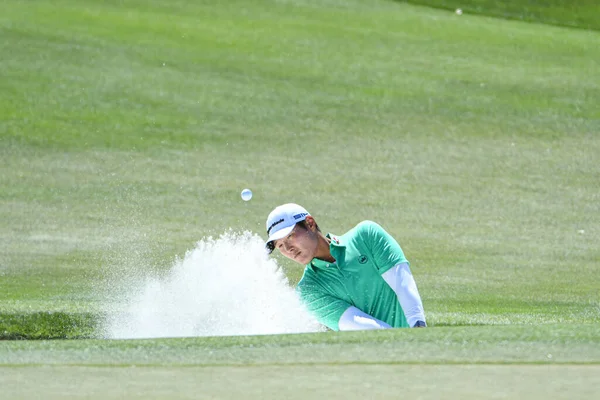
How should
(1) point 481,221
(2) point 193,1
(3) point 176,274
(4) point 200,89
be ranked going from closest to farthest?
Result: (3) point 176,274 → (1) point 481,221 → (4) point 200,89 → (2) point 193,1

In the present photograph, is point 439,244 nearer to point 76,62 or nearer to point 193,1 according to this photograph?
point 76,62

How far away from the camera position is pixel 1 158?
494 inches

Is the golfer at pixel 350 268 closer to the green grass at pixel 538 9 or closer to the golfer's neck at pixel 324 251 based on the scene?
the golfer's neck at pixel 324 251

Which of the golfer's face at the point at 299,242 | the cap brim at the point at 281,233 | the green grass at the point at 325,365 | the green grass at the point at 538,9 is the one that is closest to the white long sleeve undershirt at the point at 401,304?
the golfer's face at the point at 299,242

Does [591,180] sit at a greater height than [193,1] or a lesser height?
lesser

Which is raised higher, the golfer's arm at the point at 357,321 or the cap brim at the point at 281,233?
the cap brim at the point at 281,233

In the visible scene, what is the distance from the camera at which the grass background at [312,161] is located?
4.21 meters

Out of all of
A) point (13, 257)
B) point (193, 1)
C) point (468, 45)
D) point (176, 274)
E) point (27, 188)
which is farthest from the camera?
point (193, 1)

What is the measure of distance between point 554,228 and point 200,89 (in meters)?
6.02

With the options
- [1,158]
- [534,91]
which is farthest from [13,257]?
[534,91]

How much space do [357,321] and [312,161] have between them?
6709 mm

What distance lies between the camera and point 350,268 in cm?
609

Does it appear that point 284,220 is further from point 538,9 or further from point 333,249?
point 538,9

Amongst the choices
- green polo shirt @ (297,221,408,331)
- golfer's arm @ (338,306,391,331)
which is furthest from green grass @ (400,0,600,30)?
golfer's arm @ (338,306,391,331)
